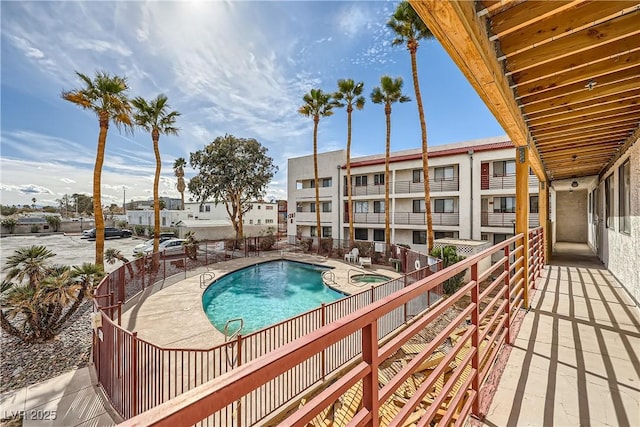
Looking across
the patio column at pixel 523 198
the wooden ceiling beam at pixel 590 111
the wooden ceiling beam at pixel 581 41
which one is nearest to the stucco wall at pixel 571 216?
the wooden ceiling beam at pixel 590 111

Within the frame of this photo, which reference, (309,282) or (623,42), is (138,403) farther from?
(309,282)

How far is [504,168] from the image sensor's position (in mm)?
15867

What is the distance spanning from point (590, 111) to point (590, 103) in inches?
14.1

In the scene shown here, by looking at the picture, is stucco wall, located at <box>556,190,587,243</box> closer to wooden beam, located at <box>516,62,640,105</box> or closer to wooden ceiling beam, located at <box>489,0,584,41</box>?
wooden beam, located at <box>516,62,640,105</box>

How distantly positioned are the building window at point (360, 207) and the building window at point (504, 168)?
867 centimetres

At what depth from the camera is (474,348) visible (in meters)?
2.20

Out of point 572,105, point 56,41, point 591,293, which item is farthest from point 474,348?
point 56,41

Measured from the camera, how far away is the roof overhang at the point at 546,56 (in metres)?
1.94

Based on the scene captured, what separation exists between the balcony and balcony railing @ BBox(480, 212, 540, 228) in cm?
150

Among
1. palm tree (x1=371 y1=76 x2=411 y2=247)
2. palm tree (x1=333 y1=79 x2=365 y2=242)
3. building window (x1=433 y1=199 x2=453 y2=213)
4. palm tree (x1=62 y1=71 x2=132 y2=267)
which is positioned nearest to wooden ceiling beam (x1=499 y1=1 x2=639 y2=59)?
palm tree (x1=62 y1=71 x2=132 y2=267)

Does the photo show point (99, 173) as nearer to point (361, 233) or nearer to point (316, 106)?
point (316, 106)

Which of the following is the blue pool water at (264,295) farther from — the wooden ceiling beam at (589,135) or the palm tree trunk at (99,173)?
the wooden ceiling beam at (589,135)

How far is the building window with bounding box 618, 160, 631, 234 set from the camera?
5.40 meters

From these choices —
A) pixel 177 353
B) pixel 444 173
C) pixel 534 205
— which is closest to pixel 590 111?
pixel 177 353
